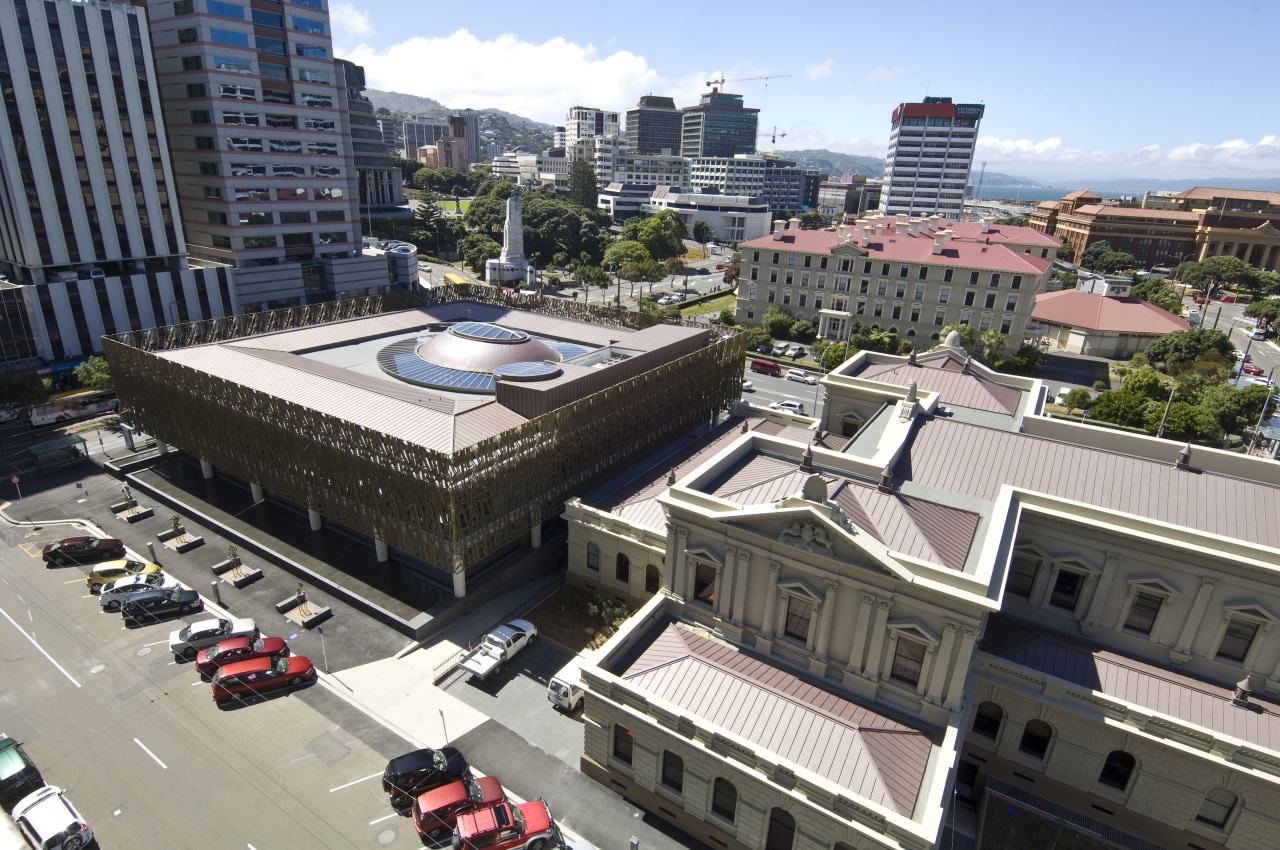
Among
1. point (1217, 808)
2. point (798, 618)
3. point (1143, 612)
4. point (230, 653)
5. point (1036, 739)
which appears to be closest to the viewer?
point (1217, 808)

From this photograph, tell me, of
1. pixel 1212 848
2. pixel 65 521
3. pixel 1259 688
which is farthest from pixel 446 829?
pixel 65 521

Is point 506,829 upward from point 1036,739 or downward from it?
downward

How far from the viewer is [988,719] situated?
34.8 m

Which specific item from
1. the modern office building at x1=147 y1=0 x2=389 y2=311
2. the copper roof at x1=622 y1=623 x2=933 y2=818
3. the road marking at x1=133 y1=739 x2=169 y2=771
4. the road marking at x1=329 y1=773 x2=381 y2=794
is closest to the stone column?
the copper roof at x1=622 y1=623 x2=933 y2=818

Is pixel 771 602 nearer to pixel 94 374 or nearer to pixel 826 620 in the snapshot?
pixel 826 620

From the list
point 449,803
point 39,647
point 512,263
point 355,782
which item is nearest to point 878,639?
point 449,803

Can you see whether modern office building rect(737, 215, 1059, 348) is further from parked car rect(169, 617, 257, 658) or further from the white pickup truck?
parked car rect(169, 617, 257, 658)

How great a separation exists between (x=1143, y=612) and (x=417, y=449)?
40615mm

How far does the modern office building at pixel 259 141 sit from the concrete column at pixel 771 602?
92.0m

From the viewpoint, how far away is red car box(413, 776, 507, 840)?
99.5 ft

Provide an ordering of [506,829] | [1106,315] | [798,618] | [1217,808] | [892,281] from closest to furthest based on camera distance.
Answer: [506,829] → [1217,808] → [798,618] → [892,281] → [1106,315]

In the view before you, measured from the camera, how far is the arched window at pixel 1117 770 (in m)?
31.7

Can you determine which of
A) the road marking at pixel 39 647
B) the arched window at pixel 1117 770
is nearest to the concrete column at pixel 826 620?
the arched window at pixel 1117 770

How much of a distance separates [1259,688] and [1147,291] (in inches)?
5611
